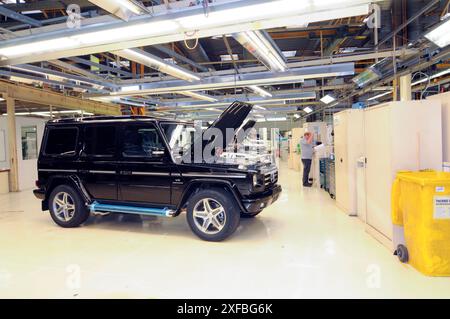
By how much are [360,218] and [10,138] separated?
963 centimetres

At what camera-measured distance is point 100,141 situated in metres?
4.96

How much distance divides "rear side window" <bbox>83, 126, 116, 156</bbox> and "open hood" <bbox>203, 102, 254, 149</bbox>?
150 cm

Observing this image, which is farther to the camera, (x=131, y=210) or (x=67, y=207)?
(x=67, y=207)

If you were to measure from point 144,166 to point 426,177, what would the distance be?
3.56 meters

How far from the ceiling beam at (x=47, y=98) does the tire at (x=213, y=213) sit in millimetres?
7663

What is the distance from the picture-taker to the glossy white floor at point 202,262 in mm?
2881

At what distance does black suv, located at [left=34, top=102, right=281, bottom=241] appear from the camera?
4.23m

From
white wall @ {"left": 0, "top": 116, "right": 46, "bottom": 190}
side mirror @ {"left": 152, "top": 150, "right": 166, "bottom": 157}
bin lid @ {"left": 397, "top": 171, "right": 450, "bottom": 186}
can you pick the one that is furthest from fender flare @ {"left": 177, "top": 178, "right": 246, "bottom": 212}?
white wall @ {"left": 0, "top": 116, "right": 46, "bottom": 190}

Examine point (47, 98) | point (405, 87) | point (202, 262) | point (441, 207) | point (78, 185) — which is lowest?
point (202, 262)

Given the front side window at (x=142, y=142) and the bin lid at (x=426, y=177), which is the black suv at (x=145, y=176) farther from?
the bin lid at (x=426, y=177)

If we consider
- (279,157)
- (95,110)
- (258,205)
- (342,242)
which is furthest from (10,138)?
(279,157)

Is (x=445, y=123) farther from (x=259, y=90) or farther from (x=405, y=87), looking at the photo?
(x=259, y=90)

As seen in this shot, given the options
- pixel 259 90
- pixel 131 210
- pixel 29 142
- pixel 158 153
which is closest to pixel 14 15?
pixel 158 153
